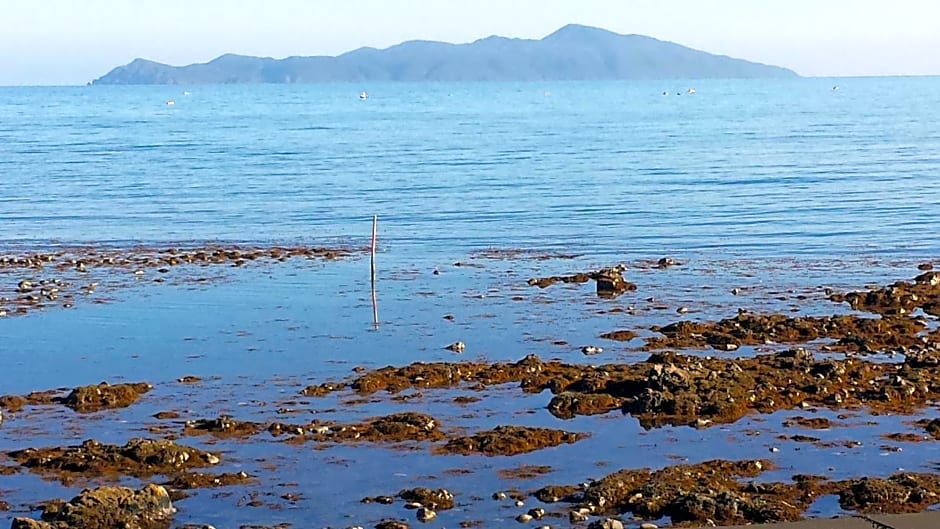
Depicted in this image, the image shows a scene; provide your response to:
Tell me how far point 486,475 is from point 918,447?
179 inches

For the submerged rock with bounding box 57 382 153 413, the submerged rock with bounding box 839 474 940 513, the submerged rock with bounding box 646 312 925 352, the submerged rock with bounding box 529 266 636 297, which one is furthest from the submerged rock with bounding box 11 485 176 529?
the submerged rock with bounding box 529 266 636 297

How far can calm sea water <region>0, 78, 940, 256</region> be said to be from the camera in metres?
32.0

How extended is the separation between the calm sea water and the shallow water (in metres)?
0.21

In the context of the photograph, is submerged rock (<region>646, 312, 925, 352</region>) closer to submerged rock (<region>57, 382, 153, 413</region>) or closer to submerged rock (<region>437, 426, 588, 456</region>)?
submerged rock (<region>437, 426, 588, 456</region>)

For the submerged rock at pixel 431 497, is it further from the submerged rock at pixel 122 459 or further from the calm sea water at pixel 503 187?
the calm sea water at pixel 503 187

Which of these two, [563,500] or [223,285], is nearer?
[563,500]


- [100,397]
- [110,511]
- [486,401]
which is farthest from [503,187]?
[110,511]

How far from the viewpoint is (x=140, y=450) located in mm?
12219

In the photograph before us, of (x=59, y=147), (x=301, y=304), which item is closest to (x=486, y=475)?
(x=301, y=304)

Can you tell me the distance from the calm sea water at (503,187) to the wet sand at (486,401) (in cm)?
854

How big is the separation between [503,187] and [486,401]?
31.0m

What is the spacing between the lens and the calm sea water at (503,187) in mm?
31953

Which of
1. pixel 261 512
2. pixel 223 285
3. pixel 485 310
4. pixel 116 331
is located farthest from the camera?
pixel 223 285

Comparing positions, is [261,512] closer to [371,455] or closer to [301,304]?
[371,455]
